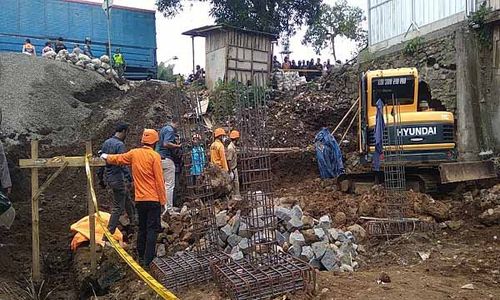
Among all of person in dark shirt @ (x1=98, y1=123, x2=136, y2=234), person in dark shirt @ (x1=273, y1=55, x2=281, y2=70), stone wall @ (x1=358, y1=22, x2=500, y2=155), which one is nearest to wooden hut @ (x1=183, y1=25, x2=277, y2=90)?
person in dark shirt @ (x1=273, y1=55, x2=281, y2=70)

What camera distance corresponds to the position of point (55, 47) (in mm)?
20297

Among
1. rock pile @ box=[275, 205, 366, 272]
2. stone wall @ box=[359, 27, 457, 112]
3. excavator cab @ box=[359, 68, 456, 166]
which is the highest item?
stone wall @ box=[359, 27, 457, 112]

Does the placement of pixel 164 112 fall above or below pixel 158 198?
above

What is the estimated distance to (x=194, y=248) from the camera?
22.4 ft

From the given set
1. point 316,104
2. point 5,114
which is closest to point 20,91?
point 5,114

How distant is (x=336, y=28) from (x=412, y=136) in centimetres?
2347

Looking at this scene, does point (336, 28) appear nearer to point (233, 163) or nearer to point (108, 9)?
point (108, 9)

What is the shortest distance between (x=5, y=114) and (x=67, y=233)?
6572mm

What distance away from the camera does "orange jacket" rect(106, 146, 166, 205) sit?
648 centimetres

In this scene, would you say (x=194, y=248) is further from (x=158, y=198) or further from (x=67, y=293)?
(x=67, y=293)

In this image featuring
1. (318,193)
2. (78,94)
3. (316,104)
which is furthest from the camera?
(316,104)

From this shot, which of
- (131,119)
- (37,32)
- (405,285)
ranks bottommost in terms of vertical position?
(405,285)

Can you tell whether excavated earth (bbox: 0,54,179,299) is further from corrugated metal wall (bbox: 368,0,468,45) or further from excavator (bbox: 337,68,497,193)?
corrugated metal wall (bbox: 368,0,468,45)

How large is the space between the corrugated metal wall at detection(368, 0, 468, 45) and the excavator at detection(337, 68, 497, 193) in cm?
352
